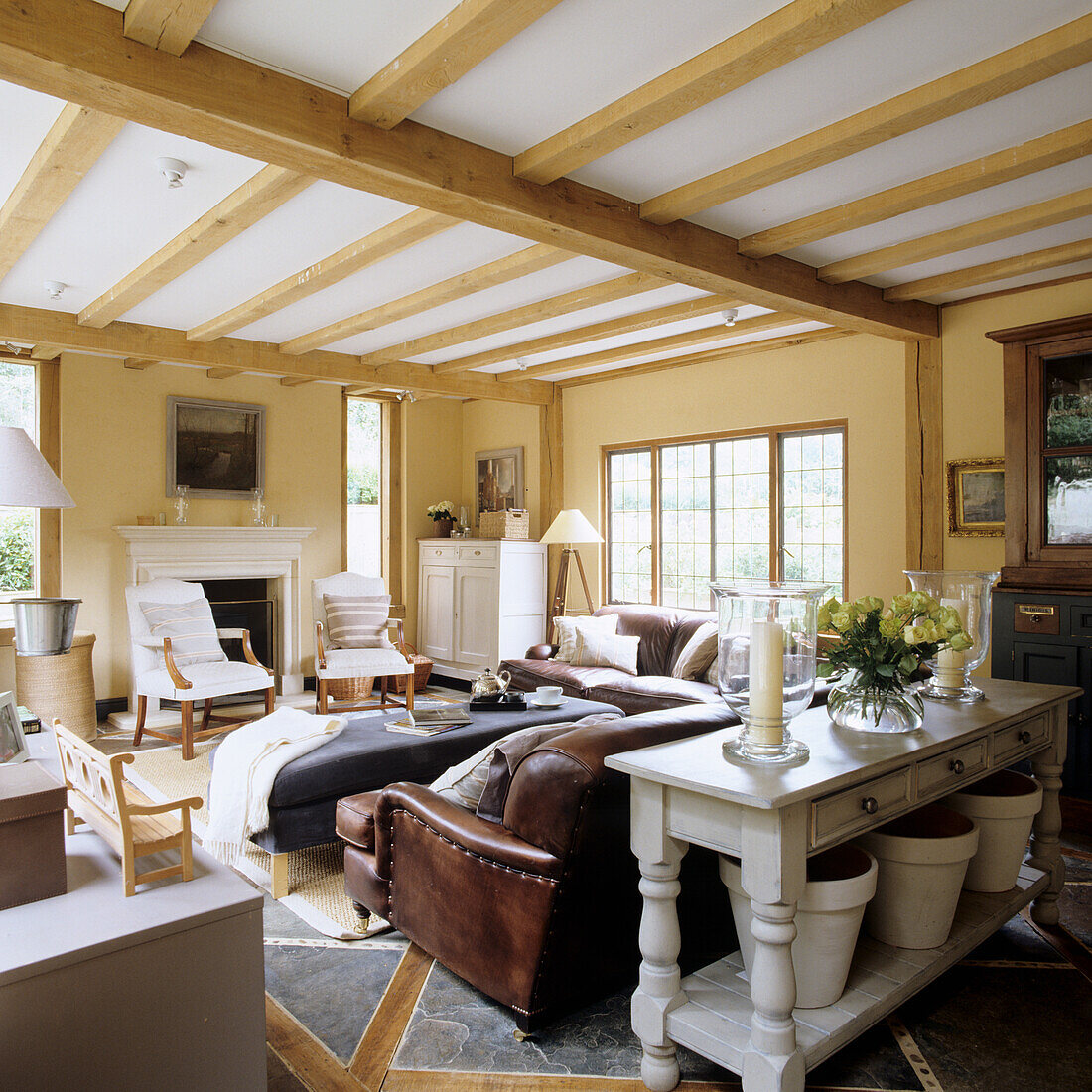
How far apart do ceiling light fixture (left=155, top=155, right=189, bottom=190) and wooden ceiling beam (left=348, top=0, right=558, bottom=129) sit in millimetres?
860


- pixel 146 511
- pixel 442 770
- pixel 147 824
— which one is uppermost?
pixel 146 511

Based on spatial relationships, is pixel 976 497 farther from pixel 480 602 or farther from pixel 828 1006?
pixel 480 602

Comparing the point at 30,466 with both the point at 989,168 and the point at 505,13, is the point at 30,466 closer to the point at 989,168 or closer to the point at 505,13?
the point at 505,13

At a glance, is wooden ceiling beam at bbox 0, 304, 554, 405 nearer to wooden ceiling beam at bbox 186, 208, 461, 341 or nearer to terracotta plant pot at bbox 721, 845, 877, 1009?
wooden ceiling beam at bbox 186, 208, 461, 341

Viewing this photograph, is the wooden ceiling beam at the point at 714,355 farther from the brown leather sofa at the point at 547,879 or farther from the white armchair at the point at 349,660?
the brown leather sofa at the point at 547,879

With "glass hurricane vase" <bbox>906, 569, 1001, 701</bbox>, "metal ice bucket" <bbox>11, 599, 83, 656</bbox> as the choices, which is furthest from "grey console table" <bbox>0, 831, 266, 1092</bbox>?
"glass hurricane vase" <bbox>906, 569, 1001, 701</bbox>

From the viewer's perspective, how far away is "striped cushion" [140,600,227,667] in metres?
5.66

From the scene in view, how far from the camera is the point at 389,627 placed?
23.6 ft

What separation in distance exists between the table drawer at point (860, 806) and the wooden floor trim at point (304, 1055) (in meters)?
1.27

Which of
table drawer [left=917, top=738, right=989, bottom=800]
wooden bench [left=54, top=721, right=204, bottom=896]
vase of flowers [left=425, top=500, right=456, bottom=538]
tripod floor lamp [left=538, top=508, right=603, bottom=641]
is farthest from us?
vase of flowers [left=425, top=500, right=456, bottom=538]

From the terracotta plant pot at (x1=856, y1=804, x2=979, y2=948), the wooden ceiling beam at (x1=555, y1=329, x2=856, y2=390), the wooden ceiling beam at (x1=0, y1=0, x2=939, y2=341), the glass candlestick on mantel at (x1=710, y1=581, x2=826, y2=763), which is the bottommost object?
the terracotta plant pot at (x1=856, y1=804, x2=979, y2=948)

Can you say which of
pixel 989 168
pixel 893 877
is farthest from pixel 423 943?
pixel 989 168

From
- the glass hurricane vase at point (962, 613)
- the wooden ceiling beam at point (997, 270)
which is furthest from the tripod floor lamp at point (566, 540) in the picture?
the glass hurricane vase at point (962, 613)

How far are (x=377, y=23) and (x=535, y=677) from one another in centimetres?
427
